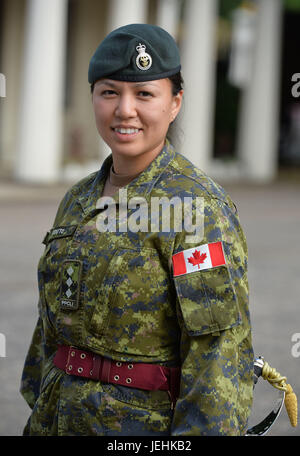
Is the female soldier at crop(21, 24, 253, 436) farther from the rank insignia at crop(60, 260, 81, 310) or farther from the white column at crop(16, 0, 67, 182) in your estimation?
the white column at crop(16, 0, 67, 182)

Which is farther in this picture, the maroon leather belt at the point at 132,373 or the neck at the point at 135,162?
the neck at the point at 135,162

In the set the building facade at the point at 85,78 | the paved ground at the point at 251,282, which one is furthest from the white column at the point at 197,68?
the paved ground at the point at 251,282

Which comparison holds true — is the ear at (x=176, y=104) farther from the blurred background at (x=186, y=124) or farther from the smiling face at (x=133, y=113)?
the blurred background at (x=186, y=124)

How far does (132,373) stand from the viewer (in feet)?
6.18

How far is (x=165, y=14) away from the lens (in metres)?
16.2

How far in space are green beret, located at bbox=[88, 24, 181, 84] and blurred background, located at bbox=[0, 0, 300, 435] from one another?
382 cm

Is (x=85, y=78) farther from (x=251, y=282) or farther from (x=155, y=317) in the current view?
(x=155, y=317)

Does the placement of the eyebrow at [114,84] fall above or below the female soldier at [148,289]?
above

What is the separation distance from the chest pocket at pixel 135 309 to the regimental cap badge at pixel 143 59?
0.43m

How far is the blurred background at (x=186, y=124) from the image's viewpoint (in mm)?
7693

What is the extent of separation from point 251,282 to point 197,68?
35.8 ft

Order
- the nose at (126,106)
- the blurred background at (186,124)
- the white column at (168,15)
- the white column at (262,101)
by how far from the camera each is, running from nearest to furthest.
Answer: the nose at (126,106) → the blurred background at (186,124) → the white column at (168,15) → the white column at (262,101)
